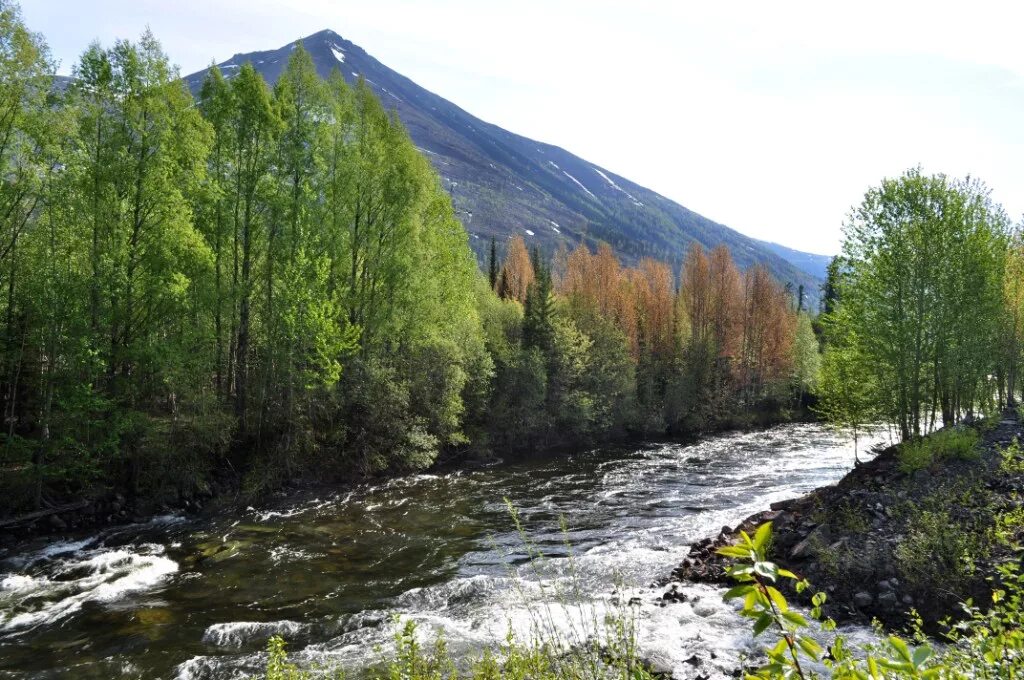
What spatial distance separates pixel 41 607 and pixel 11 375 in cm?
1010

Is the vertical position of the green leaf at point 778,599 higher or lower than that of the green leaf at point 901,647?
higher

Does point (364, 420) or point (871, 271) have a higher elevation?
point (871, 271)

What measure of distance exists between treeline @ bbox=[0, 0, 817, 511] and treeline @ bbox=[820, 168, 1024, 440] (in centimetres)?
1739

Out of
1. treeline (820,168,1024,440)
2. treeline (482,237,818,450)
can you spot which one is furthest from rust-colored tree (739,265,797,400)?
treeline (820,168,1024,440)

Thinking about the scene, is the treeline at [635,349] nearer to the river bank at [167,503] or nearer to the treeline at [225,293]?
the treeline at [225,293]

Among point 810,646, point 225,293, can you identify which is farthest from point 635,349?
point 810,646

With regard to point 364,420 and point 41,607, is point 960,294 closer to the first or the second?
point 364,420

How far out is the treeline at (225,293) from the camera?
1830 cm

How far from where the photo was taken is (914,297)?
22.8 m

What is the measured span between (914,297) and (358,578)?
2183cm

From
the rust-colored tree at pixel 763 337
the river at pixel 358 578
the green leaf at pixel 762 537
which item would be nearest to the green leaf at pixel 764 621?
the green leaf at pixel 762 537

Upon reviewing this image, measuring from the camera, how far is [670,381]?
4862 cm

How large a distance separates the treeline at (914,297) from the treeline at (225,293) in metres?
17.4

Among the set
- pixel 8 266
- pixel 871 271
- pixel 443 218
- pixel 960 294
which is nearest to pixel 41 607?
pixel 8 266
